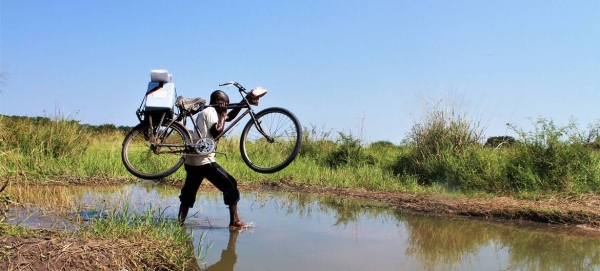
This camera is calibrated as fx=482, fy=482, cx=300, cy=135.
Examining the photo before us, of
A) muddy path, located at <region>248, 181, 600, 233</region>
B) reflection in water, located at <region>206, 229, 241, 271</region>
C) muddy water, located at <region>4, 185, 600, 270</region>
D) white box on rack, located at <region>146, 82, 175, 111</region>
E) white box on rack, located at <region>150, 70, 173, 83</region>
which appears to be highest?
white box on rack, located at <region>150, 70, 173, 83</region>

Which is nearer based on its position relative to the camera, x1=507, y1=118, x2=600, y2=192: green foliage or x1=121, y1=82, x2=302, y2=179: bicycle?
x1=121, y1=82, x2=302, y2=179: bicycle

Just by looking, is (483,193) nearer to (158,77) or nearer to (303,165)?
(303,165)

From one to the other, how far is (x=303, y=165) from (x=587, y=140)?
6499 millimetres

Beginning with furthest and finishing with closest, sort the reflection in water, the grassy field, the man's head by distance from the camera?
the grassy field
the man's head
the reflection in water

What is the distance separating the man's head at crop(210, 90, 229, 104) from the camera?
6062 mm

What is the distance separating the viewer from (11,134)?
10.7 meters

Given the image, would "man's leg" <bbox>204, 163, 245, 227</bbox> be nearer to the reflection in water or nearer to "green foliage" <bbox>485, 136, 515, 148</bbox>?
the reflection in water

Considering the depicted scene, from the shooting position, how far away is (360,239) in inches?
229

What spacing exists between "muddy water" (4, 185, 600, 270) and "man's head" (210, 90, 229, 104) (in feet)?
4.81

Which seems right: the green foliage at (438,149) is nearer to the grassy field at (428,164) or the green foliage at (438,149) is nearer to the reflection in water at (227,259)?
the grassy field at (428,164)

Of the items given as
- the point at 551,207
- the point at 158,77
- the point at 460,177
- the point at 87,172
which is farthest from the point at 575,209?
the point at 87,172

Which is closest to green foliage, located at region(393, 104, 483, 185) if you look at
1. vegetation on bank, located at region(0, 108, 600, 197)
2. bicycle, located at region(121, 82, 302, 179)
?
vegetation on bank, located at region(0, 108, 600, 197)

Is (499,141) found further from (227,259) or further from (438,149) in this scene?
(227,259)

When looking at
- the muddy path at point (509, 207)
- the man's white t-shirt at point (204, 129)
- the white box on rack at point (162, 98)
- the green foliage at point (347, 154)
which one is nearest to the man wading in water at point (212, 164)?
the man's white t-shirt at point (204, 129)
